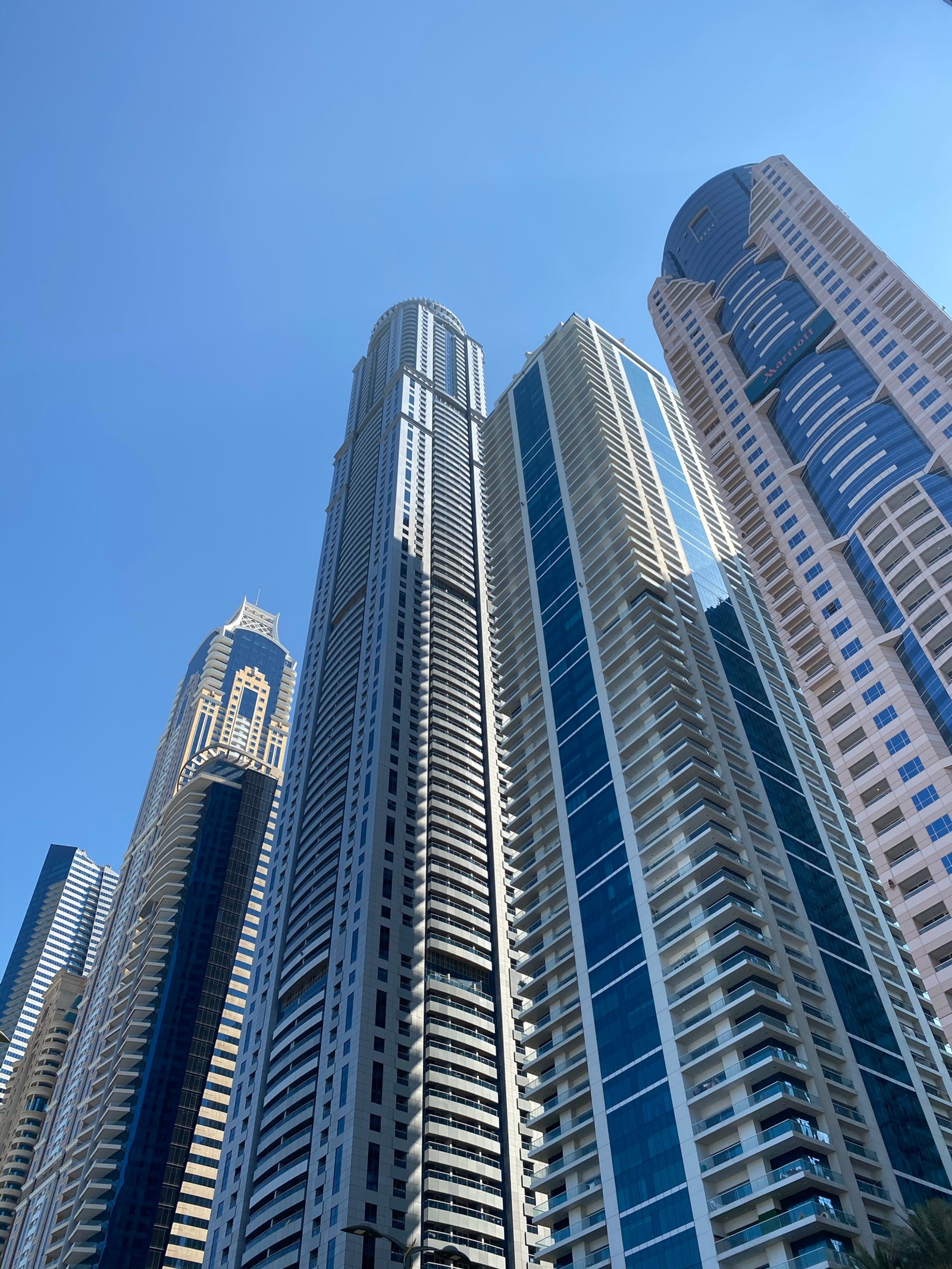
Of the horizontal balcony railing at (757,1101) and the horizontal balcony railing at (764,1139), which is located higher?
the horizontal balcony railing at (757,1101)

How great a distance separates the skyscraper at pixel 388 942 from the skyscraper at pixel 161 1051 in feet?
109

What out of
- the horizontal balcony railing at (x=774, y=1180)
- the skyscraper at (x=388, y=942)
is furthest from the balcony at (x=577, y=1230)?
the horizontal balcony railing at (x=774, y=1180)

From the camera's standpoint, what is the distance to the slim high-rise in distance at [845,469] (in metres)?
81.7

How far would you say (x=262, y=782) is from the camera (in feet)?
596

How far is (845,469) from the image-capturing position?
104500mm

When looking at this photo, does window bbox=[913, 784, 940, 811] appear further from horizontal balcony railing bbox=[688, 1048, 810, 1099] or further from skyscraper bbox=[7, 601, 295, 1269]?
skyscraper bbox=[7, 601, 295, 1269]

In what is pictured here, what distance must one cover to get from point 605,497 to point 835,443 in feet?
83.3

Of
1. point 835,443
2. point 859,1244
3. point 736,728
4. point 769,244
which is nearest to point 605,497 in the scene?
point 835,443

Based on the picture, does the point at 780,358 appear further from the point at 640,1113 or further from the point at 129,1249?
the point at 129,1249

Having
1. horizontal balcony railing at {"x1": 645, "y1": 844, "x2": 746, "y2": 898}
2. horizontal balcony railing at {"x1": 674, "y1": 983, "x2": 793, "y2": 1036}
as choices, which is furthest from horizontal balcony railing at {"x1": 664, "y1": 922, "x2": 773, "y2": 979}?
horizontal balcony railing at {"x1": 645, "y1": 844, "x2": 746, "y2": 898}

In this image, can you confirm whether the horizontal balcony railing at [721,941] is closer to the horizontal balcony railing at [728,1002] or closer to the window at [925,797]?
the horizontal balcony railing at [728,1002]

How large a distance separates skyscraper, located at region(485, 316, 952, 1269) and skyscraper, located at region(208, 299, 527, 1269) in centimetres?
652

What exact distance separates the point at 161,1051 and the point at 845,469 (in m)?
112

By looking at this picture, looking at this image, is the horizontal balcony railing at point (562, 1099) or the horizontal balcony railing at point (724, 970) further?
the horizontal balcony railing at point (562, 1099)
